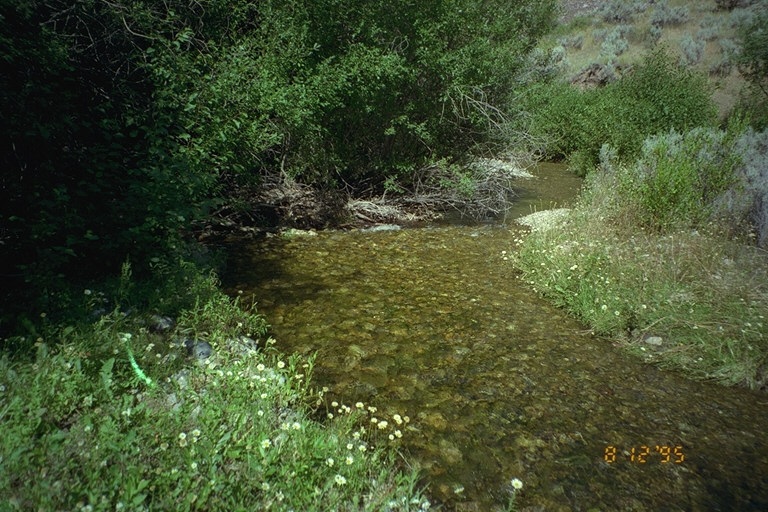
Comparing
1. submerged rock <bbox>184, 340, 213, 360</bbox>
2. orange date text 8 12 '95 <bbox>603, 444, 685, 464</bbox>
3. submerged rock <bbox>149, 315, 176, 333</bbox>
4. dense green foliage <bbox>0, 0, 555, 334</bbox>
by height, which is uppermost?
dense green foliage <bbox>0, 0, 555, 334</bbox>

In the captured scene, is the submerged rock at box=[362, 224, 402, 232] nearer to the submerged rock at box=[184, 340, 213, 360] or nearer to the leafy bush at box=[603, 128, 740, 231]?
the leafy bush at box=[603, 128, 740, 231]

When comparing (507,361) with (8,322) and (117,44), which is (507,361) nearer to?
(8,322)

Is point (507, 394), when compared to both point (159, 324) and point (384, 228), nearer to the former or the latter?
point (159, 324)

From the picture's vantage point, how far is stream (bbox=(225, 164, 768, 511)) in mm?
3387

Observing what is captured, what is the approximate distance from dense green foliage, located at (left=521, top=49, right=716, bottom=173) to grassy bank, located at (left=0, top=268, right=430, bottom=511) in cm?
1156

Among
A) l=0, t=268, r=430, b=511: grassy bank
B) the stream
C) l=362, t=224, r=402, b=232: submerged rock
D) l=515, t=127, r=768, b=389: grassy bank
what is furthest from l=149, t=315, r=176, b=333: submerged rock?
l=362, t=224, r=402, b=232: submerged rock

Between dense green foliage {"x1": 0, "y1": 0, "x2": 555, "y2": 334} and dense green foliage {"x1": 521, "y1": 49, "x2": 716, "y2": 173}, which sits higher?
dense green foliage {"x1": 0, "y1": 0, "x2": 555, "y2": 334}

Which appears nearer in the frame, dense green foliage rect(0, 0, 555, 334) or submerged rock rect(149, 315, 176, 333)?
dense green foliage rect(0, 0, 555, 334)

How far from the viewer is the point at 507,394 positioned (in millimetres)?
4453

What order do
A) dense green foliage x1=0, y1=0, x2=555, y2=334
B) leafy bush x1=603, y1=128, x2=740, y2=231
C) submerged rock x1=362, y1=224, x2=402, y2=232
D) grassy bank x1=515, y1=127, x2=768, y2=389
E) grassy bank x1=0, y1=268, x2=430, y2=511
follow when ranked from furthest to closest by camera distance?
submerged rock x1=362, y1=224, x2=402, y2=232 → leafy bush x1=603, y1=128, x2=740, y2=231 → grassy bank x1=515, y1=127, x2=768, y2=389 → dense green foliage x1=0, y1=0, x2=555, y2=334 → grassy bank x1=0, y1=268, x2=430, y2=511

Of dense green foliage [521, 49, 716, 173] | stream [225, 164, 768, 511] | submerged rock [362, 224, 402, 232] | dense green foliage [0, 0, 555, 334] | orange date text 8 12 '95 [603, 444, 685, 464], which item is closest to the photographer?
stream [225, 164, 768, 511]

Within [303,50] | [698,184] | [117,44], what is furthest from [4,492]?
[698,184]

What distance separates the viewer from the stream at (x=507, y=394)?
11.1 ft

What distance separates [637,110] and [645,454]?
612 inches
